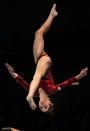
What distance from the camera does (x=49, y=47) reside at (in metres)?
6.49

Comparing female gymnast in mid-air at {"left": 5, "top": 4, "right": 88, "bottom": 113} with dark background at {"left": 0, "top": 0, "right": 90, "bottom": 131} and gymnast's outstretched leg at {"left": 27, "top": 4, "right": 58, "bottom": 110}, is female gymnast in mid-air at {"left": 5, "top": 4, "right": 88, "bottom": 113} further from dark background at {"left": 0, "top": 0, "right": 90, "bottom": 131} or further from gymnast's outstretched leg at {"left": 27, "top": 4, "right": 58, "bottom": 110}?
dark background at {"left": 0, "top": 0, "right": 90, "bottom": 131}

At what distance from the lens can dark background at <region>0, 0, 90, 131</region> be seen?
6.30 meters

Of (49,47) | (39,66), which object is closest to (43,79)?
(39,66)

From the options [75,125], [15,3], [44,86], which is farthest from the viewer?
[15,3]

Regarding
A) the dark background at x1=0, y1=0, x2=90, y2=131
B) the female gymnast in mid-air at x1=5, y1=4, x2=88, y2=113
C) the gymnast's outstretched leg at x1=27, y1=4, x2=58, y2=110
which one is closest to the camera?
the gymnast's outstretched leg at x1=27, y1=4, x2=58, y2=110

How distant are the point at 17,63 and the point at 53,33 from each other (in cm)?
95

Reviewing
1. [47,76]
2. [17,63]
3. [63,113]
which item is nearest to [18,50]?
[17,63]

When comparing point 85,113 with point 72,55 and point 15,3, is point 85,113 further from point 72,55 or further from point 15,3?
point 15,3

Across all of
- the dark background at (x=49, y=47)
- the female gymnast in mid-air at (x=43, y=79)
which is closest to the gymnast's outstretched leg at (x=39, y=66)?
the female gymnast in mid-air at (x=43, y=79)

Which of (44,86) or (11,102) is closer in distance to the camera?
(44,86)

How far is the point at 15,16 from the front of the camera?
20.9 ft

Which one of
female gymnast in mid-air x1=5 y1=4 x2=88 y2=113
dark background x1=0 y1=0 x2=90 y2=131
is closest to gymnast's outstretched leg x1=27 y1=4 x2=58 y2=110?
female gymnast in mid-air x1=5 y1=4 x2=88 y2=113

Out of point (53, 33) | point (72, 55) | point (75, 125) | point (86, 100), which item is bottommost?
point (75, 125)

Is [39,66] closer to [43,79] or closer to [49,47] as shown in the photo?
[43,79]
